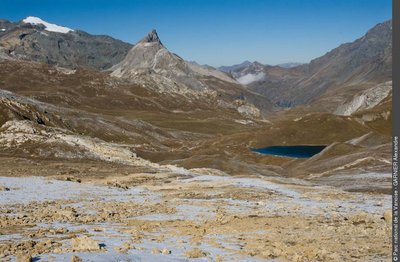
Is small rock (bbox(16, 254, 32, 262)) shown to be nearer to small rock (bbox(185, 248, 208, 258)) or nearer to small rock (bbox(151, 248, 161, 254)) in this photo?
small rock (bbox(151, 248, 161, 254))

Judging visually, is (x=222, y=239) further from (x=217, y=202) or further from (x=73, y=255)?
(x=217, y=202)

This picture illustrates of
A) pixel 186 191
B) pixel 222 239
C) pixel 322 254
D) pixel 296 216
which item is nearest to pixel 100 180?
pixel 186 191

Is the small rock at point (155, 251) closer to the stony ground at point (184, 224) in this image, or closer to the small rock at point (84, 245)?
the stony ground at point (184, 224)

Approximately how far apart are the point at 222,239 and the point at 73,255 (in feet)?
31.8

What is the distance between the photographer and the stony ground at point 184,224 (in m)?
20.9

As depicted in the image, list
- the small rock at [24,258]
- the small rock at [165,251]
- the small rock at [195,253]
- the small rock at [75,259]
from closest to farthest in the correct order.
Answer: the small rock at [24,258] → the small rock at [75,259] → the small rock at [195,253] → the small rock at [165,251]

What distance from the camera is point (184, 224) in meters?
30.4

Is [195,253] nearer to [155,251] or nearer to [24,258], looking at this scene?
[155,251]

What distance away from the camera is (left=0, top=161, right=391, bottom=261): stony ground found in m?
20.9

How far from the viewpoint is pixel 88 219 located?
2989 cm

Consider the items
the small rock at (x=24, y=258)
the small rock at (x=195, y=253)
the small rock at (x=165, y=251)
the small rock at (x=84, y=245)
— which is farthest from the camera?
the small rock at (x=165, y=251)

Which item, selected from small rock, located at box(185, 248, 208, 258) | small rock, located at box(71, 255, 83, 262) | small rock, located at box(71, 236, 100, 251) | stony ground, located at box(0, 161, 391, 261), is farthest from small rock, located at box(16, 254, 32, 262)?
small rock, located at box(185, 248, 208, 258)

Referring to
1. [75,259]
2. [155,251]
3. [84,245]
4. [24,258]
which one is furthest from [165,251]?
[24,258]

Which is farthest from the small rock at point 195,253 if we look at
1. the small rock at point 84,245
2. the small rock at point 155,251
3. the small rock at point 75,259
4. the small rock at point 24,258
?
the small rock at point 24,258
